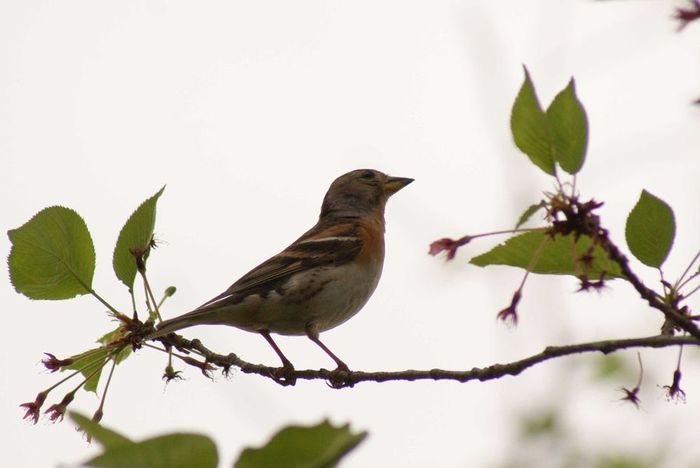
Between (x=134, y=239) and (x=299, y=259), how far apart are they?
12.3 ft

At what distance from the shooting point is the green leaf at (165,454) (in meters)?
1.92

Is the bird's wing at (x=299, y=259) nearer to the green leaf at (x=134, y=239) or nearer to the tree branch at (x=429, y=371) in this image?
the tree branch at (x=429, y=371)

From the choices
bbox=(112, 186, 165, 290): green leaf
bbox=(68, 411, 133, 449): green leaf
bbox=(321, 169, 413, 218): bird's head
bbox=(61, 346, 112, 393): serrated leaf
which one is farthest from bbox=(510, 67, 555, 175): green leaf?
bbox=(321, 169, 413, 218): bird's head

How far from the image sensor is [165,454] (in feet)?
6.49

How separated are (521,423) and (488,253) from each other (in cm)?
87

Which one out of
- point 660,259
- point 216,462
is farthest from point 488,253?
point 216,462

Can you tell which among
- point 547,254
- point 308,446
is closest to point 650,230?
point 547,254

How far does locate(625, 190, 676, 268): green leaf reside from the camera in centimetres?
369

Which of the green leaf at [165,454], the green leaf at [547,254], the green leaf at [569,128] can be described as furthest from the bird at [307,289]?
the green leaf at [165,454]

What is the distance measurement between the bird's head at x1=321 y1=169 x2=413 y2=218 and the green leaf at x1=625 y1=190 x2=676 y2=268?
663cm

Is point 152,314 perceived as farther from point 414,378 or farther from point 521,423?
point 521,423

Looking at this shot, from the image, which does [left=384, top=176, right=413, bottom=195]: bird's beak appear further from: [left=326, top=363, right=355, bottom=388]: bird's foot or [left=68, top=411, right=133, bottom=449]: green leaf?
[left=68, top=411, right=133, bottom=449]: green leaf

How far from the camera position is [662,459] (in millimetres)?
4371

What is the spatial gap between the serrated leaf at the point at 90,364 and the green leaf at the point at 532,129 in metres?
Answer: 2.91
